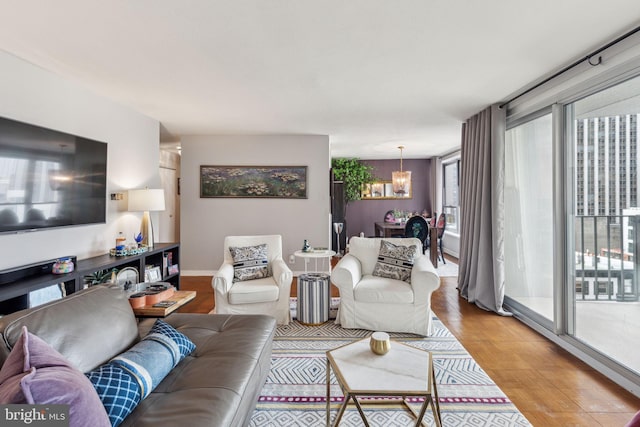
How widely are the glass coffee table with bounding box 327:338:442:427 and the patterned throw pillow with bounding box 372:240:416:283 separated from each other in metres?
1.40

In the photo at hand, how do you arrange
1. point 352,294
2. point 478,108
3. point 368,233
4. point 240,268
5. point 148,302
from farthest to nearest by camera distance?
point 368,233 → point 478,108 → point 240,268 → point 352,294 → point 148,302

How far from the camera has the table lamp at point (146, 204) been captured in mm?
3555

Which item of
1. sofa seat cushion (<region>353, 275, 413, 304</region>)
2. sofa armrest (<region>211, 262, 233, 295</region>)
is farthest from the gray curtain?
sofa armrest (<region>211, 262, 233, 295</region>)

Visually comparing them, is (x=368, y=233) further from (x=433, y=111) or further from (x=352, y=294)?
(x=352, y=294)

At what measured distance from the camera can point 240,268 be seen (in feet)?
10.8

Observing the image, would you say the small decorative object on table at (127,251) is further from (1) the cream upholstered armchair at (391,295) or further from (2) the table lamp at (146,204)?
(1) the cream upholstered armchair at (391,295)

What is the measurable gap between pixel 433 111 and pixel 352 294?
2474mm

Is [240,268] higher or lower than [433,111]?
lower

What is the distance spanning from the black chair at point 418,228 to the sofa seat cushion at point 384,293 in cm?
274

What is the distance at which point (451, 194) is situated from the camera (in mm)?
7348

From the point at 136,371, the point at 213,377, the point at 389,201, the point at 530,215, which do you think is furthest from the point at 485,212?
the point at 389,201

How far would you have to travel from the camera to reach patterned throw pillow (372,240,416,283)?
318 centimetres


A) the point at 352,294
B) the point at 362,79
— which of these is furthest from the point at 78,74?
the point at 352,294

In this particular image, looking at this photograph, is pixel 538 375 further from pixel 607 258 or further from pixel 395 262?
pixel 395 262
